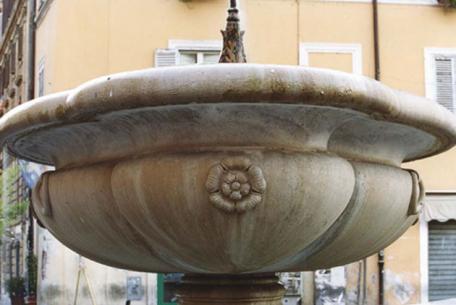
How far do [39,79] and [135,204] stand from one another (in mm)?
13606

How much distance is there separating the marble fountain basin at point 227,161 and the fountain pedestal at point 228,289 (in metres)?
0.14

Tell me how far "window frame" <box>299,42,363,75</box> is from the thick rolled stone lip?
11909 millimetres

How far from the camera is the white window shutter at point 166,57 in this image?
1436 cm

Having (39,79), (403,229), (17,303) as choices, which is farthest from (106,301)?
(403,229)

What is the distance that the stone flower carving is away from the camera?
2.84 m

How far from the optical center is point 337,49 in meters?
15.0

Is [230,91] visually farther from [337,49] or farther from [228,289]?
[337,49]

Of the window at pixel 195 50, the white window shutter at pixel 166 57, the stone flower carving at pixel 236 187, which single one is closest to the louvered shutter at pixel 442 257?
the window at pixel 195 50

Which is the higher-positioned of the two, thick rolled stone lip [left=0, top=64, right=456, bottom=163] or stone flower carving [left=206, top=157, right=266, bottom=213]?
thick rolled stone lip [left=0, top=64, right=456, bottom=163]

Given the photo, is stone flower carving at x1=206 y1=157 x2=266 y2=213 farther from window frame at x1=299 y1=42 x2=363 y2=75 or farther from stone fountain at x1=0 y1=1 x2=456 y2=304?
window frame at x1=299 y1=42 x2=363 y2=75

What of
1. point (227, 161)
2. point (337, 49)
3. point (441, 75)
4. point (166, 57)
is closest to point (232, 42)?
point (227, 161)

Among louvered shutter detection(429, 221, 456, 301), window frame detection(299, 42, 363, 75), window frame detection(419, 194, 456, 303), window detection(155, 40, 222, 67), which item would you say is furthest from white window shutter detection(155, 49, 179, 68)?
louvered shutter detection(429, 221, 456, 301)

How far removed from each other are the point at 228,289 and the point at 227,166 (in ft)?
2.36

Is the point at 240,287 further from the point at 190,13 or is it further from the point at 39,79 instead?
the point at 39,79
